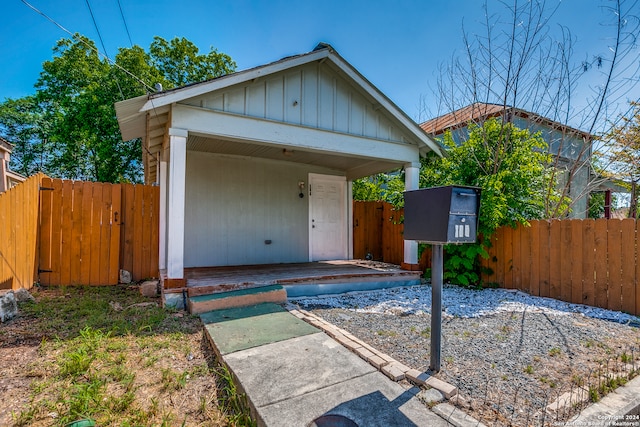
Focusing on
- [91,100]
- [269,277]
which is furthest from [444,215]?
[91,100]

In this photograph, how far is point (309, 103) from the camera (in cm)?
513

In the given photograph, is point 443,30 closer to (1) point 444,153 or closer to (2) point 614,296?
(1) point 444,153

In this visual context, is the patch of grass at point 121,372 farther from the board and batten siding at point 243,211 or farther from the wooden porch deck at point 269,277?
the board and batten siding at point 243,211

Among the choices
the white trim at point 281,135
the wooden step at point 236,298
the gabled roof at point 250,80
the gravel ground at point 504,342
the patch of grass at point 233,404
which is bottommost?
the patch of grass at point 233,404

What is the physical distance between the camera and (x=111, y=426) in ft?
5.99

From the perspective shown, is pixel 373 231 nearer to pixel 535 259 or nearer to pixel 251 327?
pixel 535 259

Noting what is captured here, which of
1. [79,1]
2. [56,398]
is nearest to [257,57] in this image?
[79,1]

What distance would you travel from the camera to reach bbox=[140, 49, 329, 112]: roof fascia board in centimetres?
398

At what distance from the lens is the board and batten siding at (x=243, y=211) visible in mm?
6375

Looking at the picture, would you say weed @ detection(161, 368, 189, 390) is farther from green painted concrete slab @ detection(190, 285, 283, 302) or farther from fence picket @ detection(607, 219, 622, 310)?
fence picket @ detection(607, 219, 622, 310)

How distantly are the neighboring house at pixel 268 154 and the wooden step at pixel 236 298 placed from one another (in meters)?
0.48

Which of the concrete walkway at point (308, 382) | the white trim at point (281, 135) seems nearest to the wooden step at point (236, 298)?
the concrete walkway at point (308, 382)

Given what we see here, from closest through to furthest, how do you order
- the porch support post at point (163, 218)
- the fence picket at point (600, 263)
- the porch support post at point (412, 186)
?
the fence picket at point (600, 263) → the porch support post at point (163, 218) → the porch support post at point (412, 186)

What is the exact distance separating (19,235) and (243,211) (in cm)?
349
